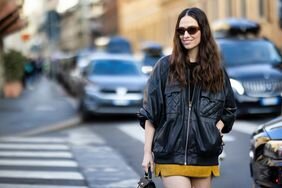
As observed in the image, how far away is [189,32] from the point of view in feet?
14.2

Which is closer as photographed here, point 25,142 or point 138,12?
point 25,142

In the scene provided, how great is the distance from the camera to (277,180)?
18.3 feet

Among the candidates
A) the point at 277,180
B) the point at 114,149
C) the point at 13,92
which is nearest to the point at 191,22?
the point at 277,180

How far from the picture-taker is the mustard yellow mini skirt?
421 cm

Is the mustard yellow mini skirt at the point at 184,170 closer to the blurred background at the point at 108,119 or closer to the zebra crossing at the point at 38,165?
the blurred background at the point at 108,119

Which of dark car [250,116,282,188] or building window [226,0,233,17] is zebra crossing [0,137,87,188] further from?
building window [226,0,233,17]

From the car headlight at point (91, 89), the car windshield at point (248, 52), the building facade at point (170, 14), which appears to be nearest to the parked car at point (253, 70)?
the car windshield at point (248, 52)

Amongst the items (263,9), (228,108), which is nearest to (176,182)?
(228,108)

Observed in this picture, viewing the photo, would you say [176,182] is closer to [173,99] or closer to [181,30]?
[173,99]

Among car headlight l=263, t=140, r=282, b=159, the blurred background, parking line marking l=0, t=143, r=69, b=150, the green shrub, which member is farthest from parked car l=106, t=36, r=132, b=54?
car headlight l=263, t=140, r=282, b=159

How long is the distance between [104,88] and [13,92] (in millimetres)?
9364

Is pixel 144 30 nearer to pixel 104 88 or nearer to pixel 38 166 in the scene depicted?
pixel 104 88

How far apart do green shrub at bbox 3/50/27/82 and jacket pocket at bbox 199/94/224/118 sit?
21840 mm

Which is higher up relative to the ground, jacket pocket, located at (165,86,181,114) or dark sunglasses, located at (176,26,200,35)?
dark sunglasses, located at (176,26,200,35)
